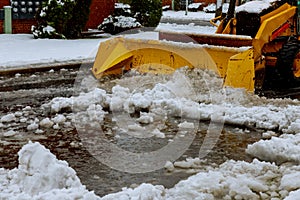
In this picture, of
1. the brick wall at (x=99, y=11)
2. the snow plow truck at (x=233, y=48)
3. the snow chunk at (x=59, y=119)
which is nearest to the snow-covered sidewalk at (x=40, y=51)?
the snow plow truck at (x=233, y=48)

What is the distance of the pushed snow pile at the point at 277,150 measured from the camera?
5516mm

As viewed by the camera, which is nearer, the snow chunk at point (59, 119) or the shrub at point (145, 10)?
the snow chunk at point (59, 119)

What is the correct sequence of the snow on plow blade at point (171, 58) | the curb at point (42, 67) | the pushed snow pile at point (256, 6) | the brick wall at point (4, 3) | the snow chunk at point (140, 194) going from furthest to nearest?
the brick wall at point (4, 3), the curb at point (42, 67), the pushed snow pile at point (256, 6), the snow on plow blade at point (171, 58), the snow chunk at point (140, 194)

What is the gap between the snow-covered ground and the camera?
4480mm

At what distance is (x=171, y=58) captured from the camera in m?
9.53

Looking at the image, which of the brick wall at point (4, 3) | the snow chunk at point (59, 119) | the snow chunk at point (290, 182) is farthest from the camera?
the brick wall at point (4, 3)

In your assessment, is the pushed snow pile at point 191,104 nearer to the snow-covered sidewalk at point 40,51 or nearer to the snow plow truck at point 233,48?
the snow plow truck at point 233,48

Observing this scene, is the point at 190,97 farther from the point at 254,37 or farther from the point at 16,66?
the point at 16,66

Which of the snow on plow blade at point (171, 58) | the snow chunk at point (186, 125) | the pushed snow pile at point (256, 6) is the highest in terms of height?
the pushed snow pile at point (256, 6)

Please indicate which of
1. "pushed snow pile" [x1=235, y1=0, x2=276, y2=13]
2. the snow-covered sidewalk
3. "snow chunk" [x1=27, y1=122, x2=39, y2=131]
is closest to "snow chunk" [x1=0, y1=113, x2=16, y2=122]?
"snow chunk" [x1=27, y1=122, x2=39, y2=131]

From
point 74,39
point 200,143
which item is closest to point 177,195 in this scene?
point 200,143

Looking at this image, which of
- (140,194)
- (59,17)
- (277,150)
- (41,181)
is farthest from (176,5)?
(140,194)

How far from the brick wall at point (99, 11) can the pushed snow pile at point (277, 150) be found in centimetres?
1501

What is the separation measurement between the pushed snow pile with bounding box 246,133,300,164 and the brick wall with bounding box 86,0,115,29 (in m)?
15.0
